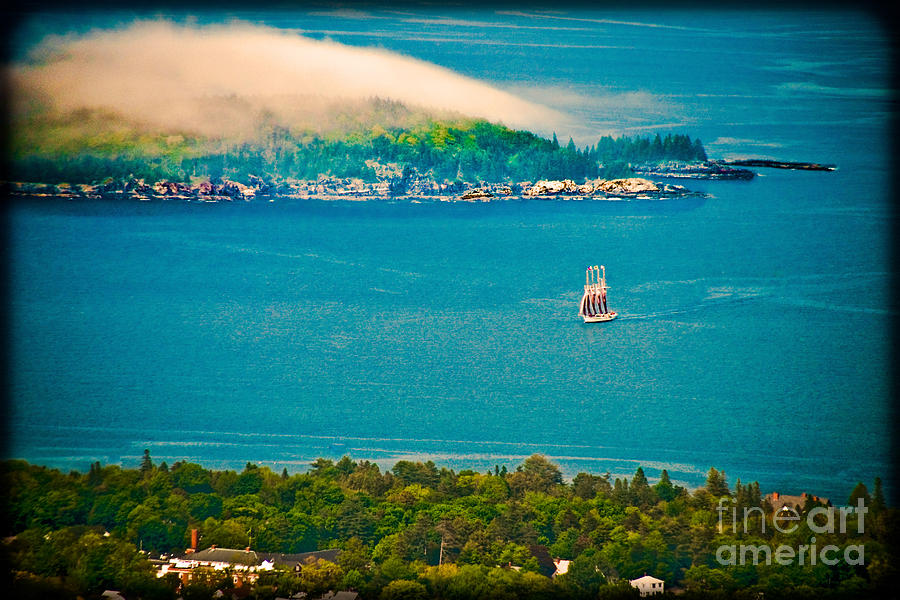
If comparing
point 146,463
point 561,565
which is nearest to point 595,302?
point 561,565

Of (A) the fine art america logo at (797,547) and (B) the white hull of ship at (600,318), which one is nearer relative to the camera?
(A) the fine art america logo at (797,547)

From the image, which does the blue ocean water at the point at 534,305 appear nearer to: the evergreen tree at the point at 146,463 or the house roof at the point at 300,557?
the evergreen tree at the point at 146,463

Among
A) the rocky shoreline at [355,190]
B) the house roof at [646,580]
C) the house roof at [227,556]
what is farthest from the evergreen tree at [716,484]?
the house roof at [227,556]

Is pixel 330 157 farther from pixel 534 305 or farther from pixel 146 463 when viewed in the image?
pixel 146 463

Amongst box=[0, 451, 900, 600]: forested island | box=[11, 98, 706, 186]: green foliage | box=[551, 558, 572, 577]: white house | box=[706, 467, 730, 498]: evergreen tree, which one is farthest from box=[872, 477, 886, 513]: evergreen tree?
box=[11, 98, 706, 186]: green foliage

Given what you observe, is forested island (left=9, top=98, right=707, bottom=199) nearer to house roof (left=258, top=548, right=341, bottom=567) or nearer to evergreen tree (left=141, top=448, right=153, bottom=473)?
evergreen tree (left=141, top=448, right=153, bottom=473)
